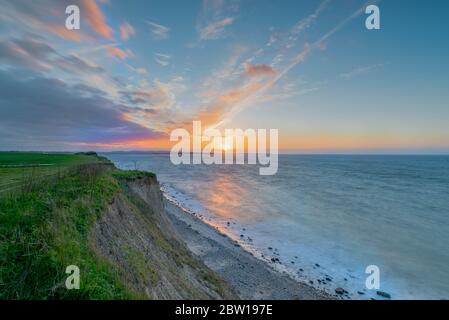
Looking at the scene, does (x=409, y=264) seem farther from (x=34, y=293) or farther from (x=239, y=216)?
(x=34, y=293)

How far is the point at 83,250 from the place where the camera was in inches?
227

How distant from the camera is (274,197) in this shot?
171ft

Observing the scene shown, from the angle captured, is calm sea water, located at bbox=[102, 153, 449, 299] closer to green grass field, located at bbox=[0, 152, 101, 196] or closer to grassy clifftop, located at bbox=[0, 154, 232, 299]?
grassy clifftop, located at bbox=[0, 154, 232, 299]

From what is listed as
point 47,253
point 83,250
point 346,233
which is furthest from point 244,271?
point 346,233

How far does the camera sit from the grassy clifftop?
450 cm

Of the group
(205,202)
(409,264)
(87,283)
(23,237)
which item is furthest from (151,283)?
(205,202)

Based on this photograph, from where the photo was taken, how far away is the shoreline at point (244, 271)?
611 inches

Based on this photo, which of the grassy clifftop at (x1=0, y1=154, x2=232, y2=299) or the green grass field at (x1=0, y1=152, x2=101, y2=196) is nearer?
the grassy clifftop at (x1=0, y1=154, x2=232, y2=299)

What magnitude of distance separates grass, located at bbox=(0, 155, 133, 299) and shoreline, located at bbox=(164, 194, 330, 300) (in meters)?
11.0

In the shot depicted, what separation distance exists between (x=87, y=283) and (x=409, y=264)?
3050 centimetres

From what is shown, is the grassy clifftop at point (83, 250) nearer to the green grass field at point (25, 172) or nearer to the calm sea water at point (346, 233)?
the green grass field at point (25, 172)

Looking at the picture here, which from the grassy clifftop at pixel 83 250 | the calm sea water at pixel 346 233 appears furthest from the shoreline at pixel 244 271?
the grassy clifftop at pixel 83 250

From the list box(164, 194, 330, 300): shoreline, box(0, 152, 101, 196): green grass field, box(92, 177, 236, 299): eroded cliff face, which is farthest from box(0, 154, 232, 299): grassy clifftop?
box(164, 194, 330, 300): shoreline
